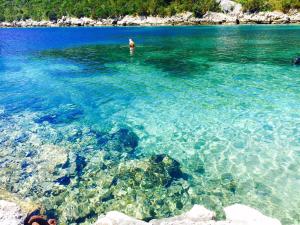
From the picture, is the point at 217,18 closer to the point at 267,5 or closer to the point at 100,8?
the point at 267,5

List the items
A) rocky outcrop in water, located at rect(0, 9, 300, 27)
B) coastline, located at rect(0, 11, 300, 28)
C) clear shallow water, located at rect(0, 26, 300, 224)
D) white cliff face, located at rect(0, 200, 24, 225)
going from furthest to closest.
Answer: rocky outcrop in water, located at rect(0, 9, 300, 27), coastline, located at rect(0, 11, 300, 28), clear shallow water, located at rect(0, 26, 300, 224), white cliff face, located at rect(0, 200, 24, 225)

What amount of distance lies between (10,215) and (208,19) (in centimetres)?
12934

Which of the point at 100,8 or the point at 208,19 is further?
the point at 100,8

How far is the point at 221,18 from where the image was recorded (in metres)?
120

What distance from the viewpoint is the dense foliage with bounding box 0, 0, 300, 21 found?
118250 millimetres

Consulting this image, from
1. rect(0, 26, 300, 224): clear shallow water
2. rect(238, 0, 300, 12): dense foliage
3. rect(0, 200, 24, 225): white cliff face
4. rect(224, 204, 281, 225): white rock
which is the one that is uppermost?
rect(238, 0, 300, 12): dense foliage

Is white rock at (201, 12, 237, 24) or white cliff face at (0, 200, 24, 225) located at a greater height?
white rock at (201, 12, 237, 24)

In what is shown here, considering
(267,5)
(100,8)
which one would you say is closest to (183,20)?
(267,5)

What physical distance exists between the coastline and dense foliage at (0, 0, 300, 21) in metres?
3.48

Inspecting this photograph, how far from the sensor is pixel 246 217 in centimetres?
672

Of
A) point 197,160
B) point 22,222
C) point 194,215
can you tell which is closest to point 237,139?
point 197,160

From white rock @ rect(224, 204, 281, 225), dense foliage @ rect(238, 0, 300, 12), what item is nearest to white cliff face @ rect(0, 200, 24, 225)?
white rock @ rect(224, 204, 281, 225)

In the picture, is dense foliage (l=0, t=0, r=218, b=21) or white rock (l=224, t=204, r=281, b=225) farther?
dense foliage (l=0, t=0, r=218, b=21)

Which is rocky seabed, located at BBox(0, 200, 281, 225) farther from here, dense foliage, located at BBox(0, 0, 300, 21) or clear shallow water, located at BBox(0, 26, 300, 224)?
dense foliage, located at BBox(0, 0, 300, 21)
